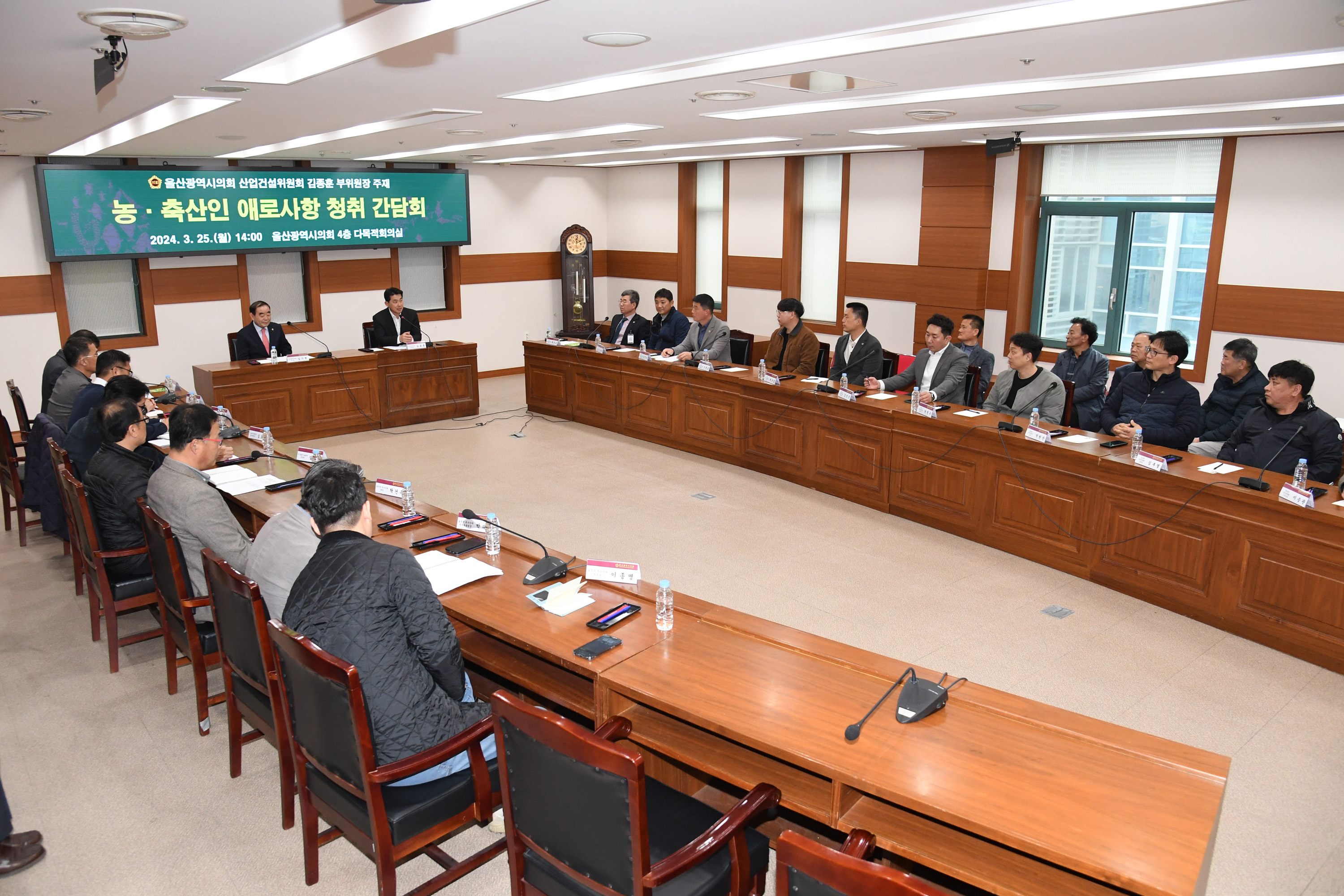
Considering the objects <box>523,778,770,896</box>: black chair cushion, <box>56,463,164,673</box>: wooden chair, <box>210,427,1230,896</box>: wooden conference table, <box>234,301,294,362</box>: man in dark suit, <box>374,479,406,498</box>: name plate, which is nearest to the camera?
<box>210,427,1230,896</box>: wooden conference table

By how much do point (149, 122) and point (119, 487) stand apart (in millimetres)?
3574

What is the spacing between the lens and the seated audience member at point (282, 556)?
2.97m

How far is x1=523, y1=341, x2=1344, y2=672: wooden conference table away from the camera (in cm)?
421

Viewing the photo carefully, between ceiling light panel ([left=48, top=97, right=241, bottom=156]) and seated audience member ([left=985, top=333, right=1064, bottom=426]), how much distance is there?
508 cm

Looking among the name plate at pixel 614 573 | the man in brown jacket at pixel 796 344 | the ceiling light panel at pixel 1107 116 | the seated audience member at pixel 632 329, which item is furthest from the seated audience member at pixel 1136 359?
the name plate at pixel 614 573

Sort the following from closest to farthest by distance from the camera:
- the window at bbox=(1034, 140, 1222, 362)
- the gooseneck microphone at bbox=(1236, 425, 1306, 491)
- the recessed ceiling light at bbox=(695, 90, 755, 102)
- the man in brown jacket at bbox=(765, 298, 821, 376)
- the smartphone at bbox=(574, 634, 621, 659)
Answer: the smartphone at bbox=(574, 634, 621, 659), the gooseneck microphone at bbox=(1236, 425, 1306, 491), the recessed ceiling light at bbox=(695, 90, 755, 102), the window at bbox=(1034, 140, 1222, 362), the man in brown jacket at bbox=(765, 298, 821, 376)

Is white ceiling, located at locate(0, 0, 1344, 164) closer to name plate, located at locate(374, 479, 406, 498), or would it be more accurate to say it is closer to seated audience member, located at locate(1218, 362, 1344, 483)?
seated audience member, located at locate(1218, 362, 1344, 483)

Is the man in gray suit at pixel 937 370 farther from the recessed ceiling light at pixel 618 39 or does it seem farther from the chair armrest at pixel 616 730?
the chair armrest at pixel 616 730

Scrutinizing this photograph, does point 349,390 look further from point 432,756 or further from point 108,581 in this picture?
point 432,756

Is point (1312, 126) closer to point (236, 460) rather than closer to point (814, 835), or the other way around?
point (814, 835)

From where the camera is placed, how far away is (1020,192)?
8.10m

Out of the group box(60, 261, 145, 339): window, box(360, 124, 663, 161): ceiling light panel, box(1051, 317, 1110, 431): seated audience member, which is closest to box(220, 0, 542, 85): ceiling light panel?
box(360, 124, 663, 161): ceiling light panel

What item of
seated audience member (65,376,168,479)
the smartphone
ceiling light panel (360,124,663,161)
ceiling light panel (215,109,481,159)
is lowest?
the smartphone

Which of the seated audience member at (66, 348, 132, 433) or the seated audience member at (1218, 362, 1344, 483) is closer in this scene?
the seated audience member at (1218, 362, 1344, 483)
